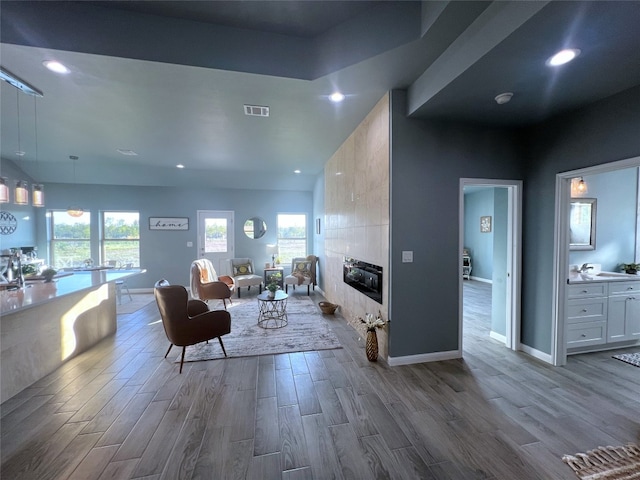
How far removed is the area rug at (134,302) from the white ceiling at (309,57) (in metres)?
3.34

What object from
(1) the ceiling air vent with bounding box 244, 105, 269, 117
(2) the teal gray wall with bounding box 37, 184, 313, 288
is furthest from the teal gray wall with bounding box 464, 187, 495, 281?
(1) the ceiling air vent with bounding box 244, 105, 269, 117

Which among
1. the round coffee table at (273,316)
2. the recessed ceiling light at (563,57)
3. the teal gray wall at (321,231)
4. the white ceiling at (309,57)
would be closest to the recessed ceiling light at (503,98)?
the white ceiling at (309,57)

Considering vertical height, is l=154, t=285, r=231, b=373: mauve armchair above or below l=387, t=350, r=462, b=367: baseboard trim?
above

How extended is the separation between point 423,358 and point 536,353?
4.36 feet

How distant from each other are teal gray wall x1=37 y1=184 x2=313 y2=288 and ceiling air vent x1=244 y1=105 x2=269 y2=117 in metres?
4.20

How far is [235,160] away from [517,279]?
5.07 m

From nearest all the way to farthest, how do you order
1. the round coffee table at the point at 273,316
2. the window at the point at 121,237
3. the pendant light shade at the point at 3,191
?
the pendant light shade at the point at 3,191 → the round coffee table at the point at 273,316 → the window at the point at 121,237

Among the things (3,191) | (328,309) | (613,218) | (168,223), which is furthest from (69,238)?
(613,218)

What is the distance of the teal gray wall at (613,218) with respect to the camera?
3596 mm

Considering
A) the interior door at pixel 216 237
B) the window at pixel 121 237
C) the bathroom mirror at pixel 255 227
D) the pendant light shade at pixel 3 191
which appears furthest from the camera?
the bathroom mirror at pixel 255 227

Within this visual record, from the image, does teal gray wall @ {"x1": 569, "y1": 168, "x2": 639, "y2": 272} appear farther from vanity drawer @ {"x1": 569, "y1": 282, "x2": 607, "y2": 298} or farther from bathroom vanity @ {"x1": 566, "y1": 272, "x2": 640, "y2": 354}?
vanity drawer @ {"x1": 569, "y1": 282, "x2": 607, "y2": 298}

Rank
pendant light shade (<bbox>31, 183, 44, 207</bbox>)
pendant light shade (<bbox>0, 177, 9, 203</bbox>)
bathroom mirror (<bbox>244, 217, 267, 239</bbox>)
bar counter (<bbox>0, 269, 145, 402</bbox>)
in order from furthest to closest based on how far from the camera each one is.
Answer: bathroom mirror (<bbox>244, 217, 267, 239</bbox>) → pendant light shade (<bbox>31, 183, 44, 207</bbox>) → pendant light shade (<bbox>0, 177, 9, 203</bbox>) → bar counter (<bbox>0, 269, 145, 402</bbox>)

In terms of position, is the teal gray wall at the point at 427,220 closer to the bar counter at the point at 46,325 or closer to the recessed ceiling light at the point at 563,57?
the recessed ceiling light at the point at 563,57

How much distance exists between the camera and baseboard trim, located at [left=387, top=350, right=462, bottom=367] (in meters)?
2.85
